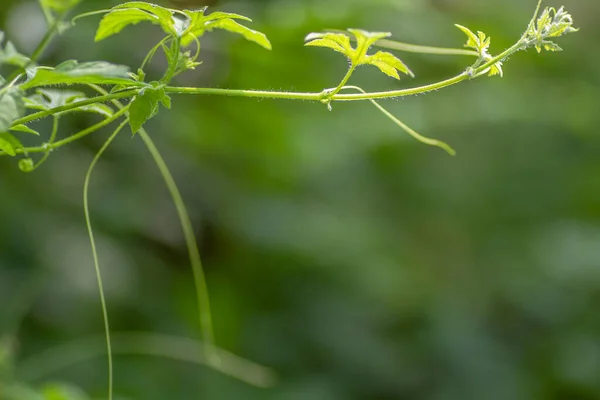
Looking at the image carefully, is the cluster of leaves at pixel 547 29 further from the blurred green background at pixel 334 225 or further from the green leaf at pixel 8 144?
the blurred green background at pixel 334 225

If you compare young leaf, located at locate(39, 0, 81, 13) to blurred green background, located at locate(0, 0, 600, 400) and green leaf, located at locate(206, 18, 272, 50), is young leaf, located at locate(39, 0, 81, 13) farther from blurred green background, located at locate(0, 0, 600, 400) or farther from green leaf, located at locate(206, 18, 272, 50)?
blurred green background, located at locate(0, 0, 600, 400)

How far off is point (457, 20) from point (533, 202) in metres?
0.60

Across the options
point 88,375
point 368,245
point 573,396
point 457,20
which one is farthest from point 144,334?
point 573,396

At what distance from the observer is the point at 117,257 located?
129 cm

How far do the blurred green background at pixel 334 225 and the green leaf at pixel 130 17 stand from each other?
749 millimetres

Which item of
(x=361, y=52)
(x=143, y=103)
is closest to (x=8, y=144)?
(x=143, y=103)

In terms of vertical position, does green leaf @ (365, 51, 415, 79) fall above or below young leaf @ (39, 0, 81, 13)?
above

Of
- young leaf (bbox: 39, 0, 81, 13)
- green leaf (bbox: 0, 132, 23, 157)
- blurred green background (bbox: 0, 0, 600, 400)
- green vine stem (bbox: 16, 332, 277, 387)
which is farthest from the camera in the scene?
blurred green background (bbox: 0, 0, 600, 400)

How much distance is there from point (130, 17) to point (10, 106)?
88mm

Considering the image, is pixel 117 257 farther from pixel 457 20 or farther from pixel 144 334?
pixel 457 20

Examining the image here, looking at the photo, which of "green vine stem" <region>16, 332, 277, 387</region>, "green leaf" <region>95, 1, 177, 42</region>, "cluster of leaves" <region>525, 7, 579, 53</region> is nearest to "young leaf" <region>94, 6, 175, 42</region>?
"green leaf" <region>95, 1, 177, 42</region>

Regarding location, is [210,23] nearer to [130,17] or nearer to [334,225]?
[130,17]

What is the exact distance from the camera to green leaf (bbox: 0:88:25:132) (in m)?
0.29

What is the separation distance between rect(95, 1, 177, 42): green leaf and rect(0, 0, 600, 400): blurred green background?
29.5 inches
